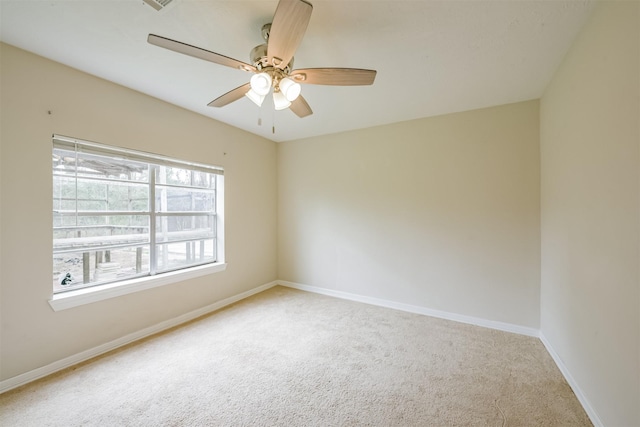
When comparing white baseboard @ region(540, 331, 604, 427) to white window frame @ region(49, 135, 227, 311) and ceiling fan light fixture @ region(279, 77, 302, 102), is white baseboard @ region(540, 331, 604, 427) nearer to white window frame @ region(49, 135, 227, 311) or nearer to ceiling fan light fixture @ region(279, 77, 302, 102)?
ceiling fan light fixture @ region(279, 77, 302, 102)

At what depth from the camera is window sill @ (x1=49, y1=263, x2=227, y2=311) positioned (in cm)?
206

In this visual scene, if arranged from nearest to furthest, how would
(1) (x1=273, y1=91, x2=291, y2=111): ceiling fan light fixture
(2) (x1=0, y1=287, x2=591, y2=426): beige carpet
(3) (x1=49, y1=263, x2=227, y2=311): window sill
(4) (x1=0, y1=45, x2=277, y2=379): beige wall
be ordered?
1. (2) (x1=0, y1=287, x2=591, y2=426): beige carpet
2. (1) (x1=273, y1=91, x2=291, y2=111): ceiling fan light fixture
3. (4) (x1=0, y1=45, x2=277, y2=379): beige wall
4. (3) (x1=49, y1=263, x2=227, y2=311): window sill

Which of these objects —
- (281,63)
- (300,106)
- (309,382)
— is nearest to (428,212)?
(300,106)

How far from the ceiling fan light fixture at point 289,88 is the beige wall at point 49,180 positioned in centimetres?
181

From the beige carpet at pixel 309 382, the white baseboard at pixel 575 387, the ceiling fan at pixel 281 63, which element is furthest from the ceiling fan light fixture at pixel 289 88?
the white baseboard at pixel 575 387

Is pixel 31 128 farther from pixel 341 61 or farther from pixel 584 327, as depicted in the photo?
pixel 584 327

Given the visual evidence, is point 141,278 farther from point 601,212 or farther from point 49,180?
point 601,212

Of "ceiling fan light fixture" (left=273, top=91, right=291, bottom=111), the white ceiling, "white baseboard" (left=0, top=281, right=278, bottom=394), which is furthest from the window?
"ceiling fan light fixture" (left=273, top=91, right=291, bottom=111)

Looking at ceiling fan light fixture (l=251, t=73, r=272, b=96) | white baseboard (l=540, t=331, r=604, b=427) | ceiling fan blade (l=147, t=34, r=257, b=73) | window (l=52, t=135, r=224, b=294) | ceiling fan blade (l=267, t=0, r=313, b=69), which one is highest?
ceiling fan blade (l=267, t=0, r=313, b=69)

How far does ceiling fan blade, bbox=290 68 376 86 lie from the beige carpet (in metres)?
2.11

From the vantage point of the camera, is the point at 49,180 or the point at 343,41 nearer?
the point at 343,41

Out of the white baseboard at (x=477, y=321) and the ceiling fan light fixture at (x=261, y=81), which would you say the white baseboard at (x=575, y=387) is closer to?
the white baseboard at (x=477, y=321)

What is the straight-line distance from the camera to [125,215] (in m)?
2.54

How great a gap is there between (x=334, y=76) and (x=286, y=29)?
44cm
